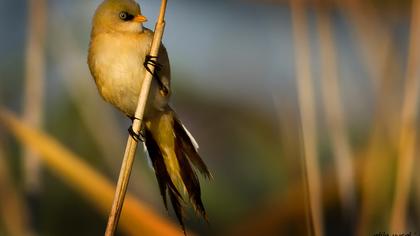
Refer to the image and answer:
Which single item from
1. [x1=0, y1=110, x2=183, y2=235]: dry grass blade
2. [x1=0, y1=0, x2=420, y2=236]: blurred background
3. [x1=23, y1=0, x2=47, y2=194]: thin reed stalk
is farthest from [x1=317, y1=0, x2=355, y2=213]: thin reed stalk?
[x1=23, y1=0, x2=47, y2=194]: thin reed stalk

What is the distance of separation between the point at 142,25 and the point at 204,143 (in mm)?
1487

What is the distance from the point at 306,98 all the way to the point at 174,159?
34 centimetres

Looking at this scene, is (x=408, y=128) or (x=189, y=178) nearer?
(x=189, y=178)

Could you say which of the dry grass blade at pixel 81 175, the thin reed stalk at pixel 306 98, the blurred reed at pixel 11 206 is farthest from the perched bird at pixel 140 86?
the blurred reed at pixel 11 206

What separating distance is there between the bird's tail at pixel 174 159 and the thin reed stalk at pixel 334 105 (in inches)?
16.0

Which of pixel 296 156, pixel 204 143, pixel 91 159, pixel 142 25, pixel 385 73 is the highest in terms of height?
pixel 142 25

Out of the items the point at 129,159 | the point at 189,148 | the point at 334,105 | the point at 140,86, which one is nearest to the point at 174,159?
the point at 189,148

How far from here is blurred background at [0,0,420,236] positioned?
5.51 ft

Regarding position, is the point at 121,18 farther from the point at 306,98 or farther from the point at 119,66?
the point at 306,98

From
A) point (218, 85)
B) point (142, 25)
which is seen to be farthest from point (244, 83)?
point (142, 25)

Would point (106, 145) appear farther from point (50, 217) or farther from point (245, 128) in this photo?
point (245, 128)

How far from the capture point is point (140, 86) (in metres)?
1.51

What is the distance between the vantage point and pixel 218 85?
2855 millimetres

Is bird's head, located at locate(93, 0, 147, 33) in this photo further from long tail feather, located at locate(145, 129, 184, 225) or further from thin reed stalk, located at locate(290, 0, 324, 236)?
thin reed stalk, located at locate(290, 0, 324, 236)
